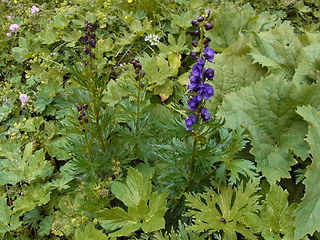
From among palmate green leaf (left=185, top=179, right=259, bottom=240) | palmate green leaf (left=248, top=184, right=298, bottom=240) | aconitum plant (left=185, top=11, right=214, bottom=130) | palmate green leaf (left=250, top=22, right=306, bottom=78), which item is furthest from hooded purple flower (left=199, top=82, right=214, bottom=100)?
palmate green leaf (left=250, top=22, right=306, bottom=78)

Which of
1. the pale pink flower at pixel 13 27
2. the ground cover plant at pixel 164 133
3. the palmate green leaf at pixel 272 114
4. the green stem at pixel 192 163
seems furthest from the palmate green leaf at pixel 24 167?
the pale pink flower at pixel 13 27

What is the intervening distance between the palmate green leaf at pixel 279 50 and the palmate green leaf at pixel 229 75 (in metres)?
0.13

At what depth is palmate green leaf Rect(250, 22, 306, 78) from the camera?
2637 millimetres

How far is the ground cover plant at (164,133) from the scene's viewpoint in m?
1.80

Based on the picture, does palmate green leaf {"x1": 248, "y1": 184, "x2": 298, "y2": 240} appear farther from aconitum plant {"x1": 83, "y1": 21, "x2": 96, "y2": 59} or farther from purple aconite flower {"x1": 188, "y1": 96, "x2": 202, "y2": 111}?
aconitum plant {"x1": 83, "y1": 21, "x2": 96, "y2": 59}

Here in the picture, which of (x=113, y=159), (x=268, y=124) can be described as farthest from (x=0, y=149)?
(x=268, y=124)

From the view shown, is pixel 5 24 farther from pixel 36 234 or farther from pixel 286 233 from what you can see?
pixel 286 233

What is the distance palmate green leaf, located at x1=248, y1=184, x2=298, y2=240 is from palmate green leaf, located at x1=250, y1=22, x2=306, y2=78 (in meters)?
1.20

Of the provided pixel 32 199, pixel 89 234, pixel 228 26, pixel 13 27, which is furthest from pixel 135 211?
pixel 13 27

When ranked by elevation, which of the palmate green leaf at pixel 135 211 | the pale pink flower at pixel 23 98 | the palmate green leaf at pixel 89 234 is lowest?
the pale pink flower at pixel 23 98

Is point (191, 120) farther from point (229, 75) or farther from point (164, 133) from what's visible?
point (229, 75)

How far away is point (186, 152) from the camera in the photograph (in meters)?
1.77

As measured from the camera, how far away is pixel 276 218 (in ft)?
6.00

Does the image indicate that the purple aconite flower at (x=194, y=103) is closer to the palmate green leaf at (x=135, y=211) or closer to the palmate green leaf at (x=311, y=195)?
the palmate green leaf at (x=135, y=211)
